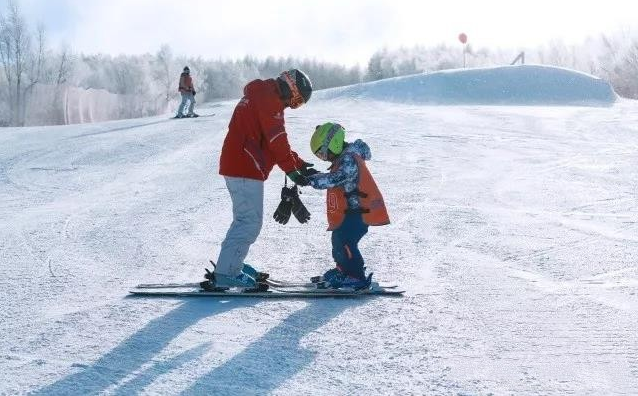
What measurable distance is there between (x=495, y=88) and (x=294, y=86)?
25.1 metres

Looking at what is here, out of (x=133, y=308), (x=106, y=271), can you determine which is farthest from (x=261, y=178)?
(x=106, y=271)

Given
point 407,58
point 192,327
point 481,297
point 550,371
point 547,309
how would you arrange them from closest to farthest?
point 550,371
point 192,327
point 547,309
point 481,297
point 407,58

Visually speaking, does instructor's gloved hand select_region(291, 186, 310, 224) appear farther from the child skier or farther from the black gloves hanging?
the child skier

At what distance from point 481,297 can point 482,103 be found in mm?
23018

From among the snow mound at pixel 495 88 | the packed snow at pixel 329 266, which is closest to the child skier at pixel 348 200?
the packed snow at pixel 329 266

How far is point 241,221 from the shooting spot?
19.9ft

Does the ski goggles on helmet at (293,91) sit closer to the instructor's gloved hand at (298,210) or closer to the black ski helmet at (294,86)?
the black ski helmet at (294,86)

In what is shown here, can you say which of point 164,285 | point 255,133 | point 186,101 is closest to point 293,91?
point 255,133

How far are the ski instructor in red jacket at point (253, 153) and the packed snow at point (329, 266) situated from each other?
1.59 feet

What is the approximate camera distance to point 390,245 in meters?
8.21

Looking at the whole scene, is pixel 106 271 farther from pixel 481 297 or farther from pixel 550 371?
pixel 550 371

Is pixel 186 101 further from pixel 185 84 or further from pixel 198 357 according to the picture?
pixel 198 357

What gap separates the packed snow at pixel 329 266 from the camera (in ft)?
14.1

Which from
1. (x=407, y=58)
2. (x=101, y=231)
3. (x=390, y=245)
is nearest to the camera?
(x=390, y=245)
